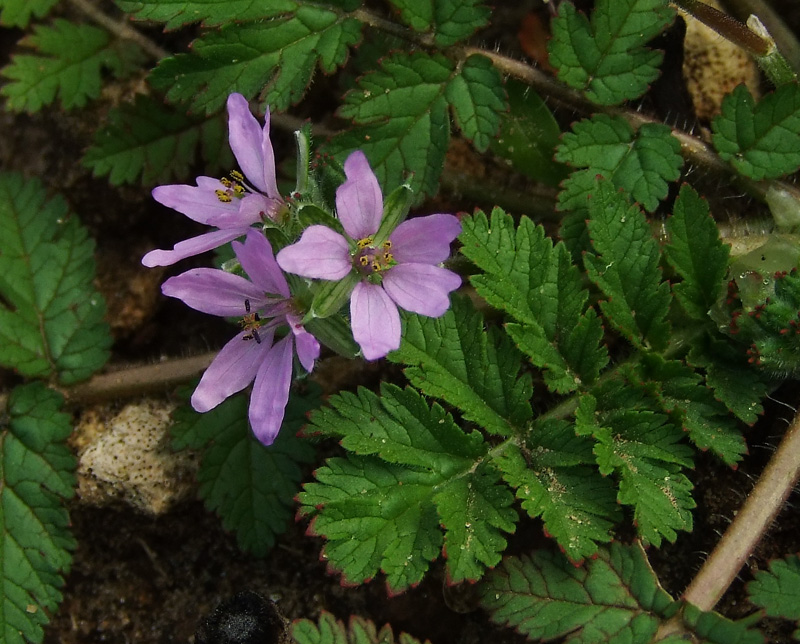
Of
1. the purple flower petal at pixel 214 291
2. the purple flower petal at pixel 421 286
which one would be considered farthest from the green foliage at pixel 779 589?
the purple flower petal at pixel 214 291

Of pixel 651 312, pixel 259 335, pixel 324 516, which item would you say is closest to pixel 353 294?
pixel 259 335

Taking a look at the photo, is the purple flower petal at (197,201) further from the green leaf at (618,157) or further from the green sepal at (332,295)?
the green leaf at (618,157)

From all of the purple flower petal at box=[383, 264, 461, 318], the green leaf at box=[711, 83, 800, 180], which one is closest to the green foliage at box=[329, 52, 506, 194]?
the purple flower petal at box=[383, 264, 461, 318]

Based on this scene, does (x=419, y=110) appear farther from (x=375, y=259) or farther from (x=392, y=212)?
(x=375, y=259)

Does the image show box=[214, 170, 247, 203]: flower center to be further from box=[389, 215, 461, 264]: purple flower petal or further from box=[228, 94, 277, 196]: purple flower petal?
box=[389, 215, 461, 264]: purple flower petal

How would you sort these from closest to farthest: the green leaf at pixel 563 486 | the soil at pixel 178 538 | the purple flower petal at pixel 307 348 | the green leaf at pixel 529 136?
the purple flower petal at pixel 307 348
the green leaf at pixel 563 486
the soil at pixel 178 538
the green leaf at pixel 529 136

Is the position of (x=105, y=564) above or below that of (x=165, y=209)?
below

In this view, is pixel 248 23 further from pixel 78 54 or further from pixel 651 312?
pixel 651 312
